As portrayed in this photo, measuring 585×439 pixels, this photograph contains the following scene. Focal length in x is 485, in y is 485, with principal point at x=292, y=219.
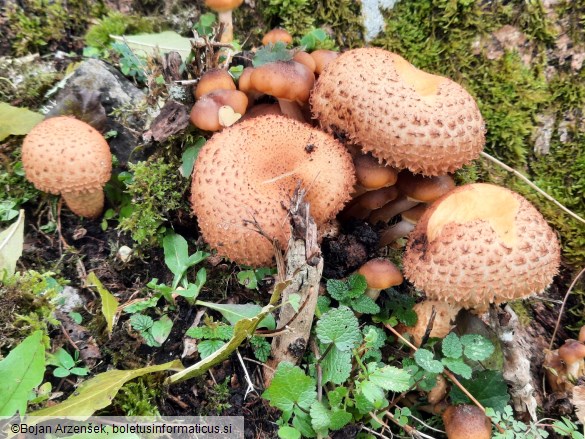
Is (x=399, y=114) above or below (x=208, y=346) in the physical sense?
above

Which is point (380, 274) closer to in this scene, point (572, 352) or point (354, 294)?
point (354, 294)

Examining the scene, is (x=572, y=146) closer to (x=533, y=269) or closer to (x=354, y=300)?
(x=533, y=269)

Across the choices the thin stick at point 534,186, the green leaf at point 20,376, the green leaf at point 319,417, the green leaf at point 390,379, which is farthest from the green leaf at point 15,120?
the thin stick at point 534,186

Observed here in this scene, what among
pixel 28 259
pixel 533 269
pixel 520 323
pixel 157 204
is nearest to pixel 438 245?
pixel 533 269

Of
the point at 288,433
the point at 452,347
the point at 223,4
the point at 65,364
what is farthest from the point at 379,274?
the point at 223,4

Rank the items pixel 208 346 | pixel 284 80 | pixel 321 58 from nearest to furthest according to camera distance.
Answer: pixel 208 346, pixel 284 80, pixel 321 58
